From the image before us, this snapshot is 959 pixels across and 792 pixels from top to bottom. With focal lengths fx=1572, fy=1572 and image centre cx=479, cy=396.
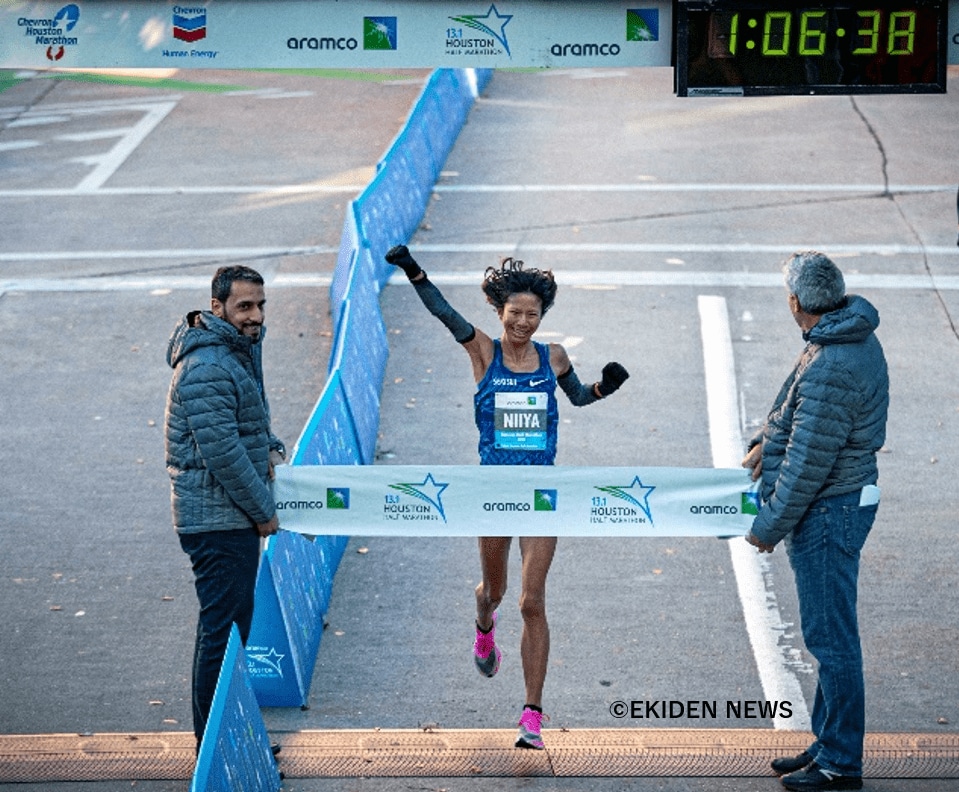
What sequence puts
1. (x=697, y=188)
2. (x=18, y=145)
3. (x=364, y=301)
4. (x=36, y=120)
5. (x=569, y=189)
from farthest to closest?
1. (x=36, y=120)
2. (x=18, y=145)
3. (x=569, y=189)
4. (x=697, y=188)
5. (x=364, y=301)

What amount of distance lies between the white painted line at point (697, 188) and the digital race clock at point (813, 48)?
1143 centimetres

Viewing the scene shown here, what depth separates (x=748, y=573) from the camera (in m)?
10.2

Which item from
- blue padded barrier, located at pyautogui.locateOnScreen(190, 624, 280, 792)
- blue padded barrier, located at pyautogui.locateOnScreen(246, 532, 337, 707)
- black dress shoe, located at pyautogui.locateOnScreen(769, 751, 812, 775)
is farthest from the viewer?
blue padded barrier, located at pyautogui.locateOnScreen(246, 532, 337, 707)

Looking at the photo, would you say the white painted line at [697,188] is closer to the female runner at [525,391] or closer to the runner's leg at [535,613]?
the female runner at [525,391]

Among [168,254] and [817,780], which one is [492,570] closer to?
[817,780]

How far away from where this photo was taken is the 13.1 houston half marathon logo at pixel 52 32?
8906 millimetres

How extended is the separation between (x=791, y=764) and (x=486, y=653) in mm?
1746

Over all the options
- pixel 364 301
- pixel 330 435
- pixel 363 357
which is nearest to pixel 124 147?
pixel 364 301

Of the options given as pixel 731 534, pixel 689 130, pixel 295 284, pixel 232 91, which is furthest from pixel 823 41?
pixel 232 91

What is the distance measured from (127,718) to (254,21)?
3.94 meters

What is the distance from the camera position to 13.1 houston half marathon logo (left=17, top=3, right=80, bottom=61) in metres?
8.91

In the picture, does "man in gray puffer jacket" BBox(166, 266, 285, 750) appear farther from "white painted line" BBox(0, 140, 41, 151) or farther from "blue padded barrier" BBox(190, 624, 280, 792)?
"white painted line" BBox(0, 140, 41, 151)

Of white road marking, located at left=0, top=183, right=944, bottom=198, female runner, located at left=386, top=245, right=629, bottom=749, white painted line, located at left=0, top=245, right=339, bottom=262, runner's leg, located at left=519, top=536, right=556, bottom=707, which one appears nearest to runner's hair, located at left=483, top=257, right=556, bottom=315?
female runner, located at left=386, top=245, right=629, bottom=749

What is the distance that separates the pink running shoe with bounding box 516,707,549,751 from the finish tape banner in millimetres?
892
